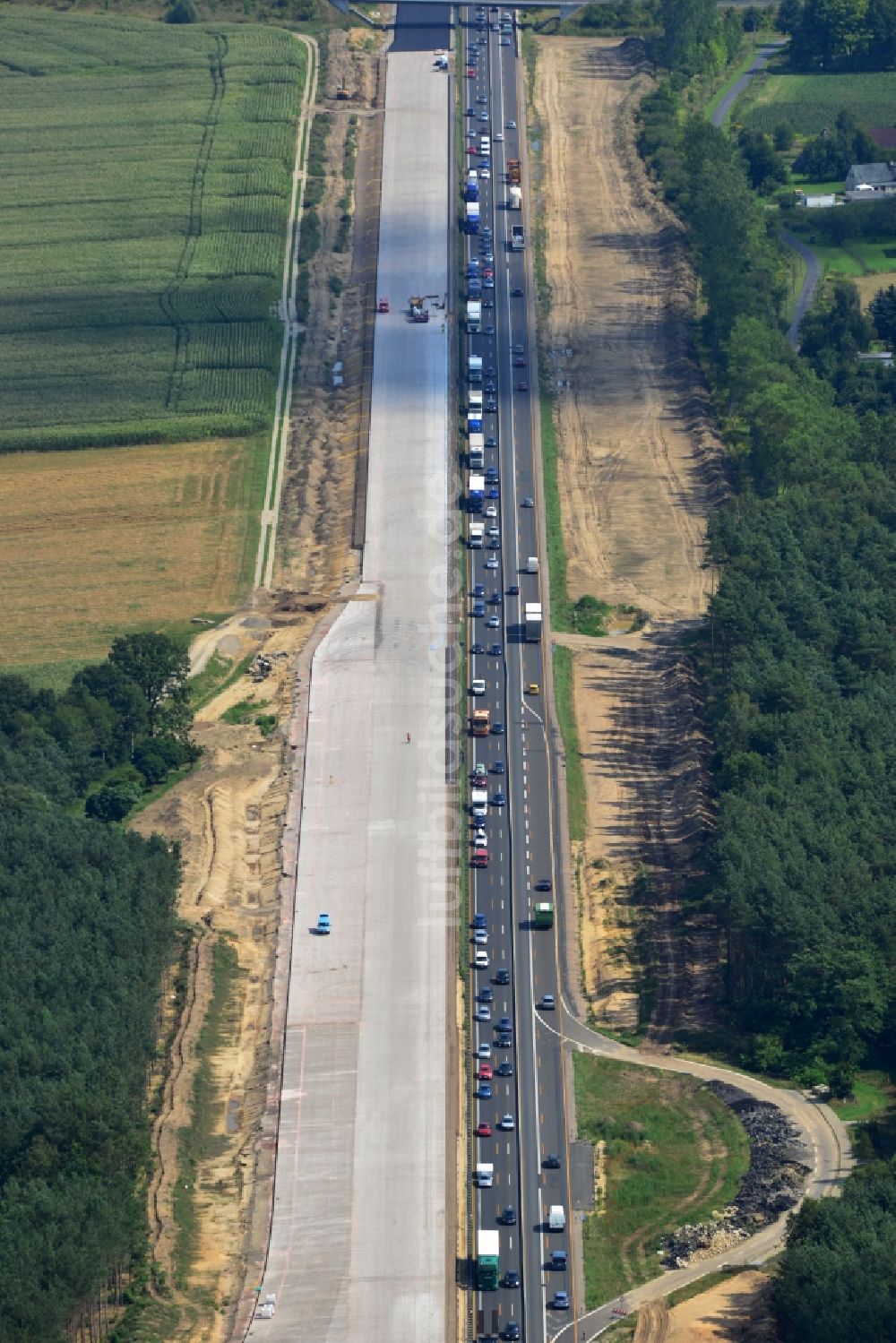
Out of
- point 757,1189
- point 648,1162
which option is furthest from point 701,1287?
point 648,1162

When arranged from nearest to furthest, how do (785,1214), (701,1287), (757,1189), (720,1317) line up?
1. (720,1317)
2. (701,1287)
3. (785,1214)
4. (757,1189)

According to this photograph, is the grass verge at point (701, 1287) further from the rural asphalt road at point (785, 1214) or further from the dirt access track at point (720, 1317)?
the rural asphalt road at point (785, 1214)

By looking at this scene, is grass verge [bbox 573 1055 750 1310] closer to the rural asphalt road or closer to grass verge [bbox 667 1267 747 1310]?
the rural asphalt road

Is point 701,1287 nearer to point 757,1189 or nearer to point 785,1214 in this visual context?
point 785,1214

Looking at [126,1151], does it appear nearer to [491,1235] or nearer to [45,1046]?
[45,1046]

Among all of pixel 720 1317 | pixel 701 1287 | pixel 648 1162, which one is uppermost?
pixel 648 1162
